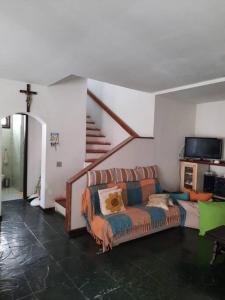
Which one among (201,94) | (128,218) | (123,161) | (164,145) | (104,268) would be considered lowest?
(104,268)

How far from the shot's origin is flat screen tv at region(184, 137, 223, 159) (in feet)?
14.4

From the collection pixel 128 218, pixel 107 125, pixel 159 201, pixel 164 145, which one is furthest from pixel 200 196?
pixel 107 125

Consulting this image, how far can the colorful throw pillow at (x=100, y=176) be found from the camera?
3.36 meters

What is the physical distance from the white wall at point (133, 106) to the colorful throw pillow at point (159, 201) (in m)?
1.24

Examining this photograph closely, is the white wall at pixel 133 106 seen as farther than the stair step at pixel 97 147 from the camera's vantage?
No

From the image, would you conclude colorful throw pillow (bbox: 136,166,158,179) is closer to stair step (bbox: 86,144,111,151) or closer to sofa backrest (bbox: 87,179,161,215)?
sofa backrest (bbox: 87,179,161,215)

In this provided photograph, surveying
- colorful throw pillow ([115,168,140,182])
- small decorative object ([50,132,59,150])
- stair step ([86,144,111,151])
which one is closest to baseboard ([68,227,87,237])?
colorful throw pillow ([115,168,140,182])

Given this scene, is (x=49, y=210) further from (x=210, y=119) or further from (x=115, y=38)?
(x=210, y=119)

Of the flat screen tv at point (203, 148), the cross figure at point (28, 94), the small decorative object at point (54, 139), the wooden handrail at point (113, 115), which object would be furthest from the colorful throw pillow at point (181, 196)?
the cross figure at point (28, 94)

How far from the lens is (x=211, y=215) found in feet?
11.0

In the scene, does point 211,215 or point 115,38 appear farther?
point 211,215

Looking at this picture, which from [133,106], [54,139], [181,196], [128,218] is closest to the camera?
[128,218]

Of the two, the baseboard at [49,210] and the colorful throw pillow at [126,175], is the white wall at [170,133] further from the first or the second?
the baseboard at [49,210]

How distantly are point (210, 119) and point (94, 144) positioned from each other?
8.78ft
